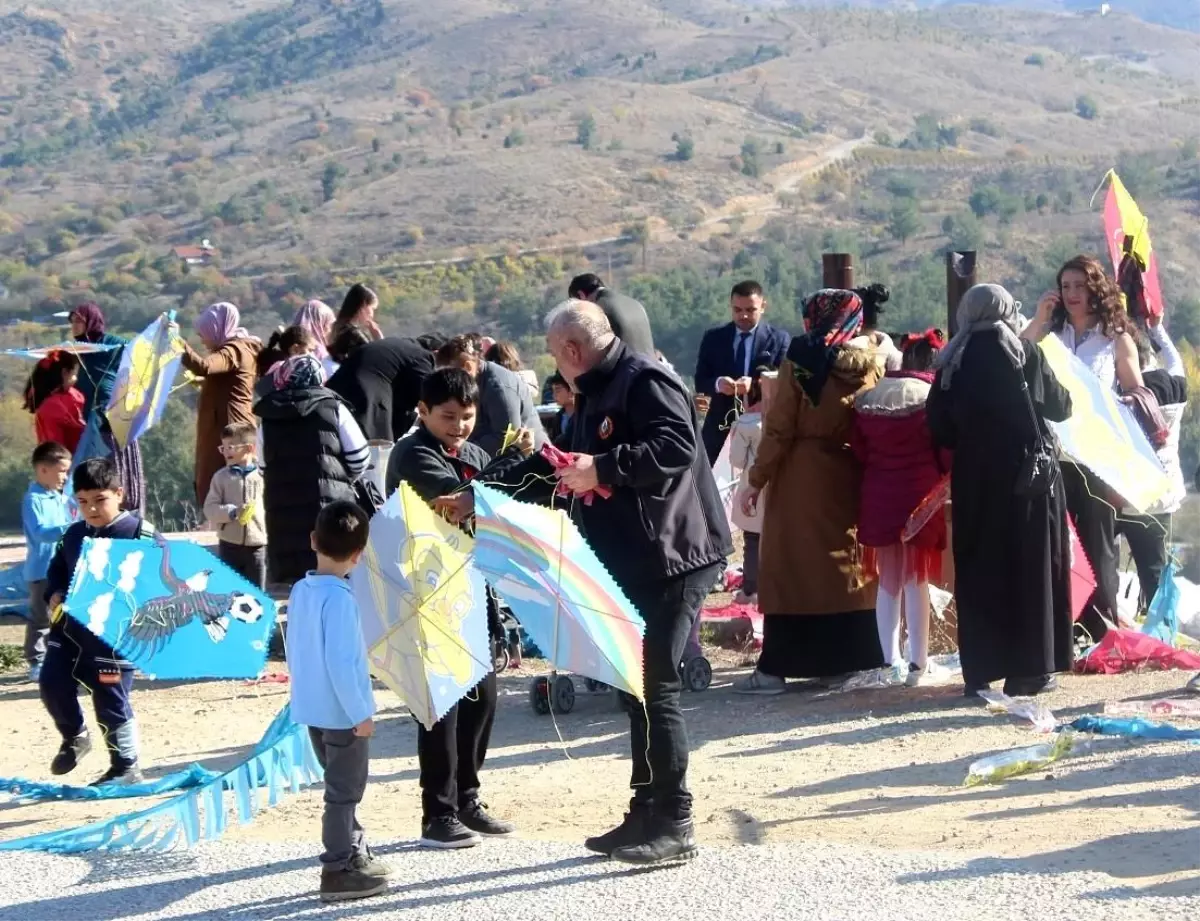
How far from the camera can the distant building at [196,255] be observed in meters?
79.8

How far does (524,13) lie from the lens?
14412 centimetres

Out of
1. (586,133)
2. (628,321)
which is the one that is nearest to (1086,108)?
(586,133)

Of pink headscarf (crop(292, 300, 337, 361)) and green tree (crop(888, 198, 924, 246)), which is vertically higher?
green tree (crop(888, 198, 924, 246))

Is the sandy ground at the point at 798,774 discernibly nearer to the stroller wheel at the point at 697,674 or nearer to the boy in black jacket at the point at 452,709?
the stroller wheel at the point at 697,674

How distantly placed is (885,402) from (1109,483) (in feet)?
3.48

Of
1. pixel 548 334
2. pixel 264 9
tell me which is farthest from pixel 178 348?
pixel 264 9

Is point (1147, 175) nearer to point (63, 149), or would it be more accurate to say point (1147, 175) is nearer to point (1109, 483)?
point (63, 149)

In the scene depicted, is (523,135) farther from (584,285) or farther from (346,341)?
(584,285)

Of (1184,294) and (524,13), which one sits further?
(524,13)

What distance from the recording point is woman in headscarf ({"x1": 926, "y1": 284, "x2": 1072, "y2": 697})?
25.7ft

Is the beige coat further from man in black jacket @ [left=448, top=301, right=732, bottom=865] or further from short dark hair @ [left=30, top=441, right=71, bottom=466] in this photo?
man in black jacket @ [left=448, top=301, right=732, bottom=865]

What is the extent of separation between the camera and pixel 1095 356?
884 cm

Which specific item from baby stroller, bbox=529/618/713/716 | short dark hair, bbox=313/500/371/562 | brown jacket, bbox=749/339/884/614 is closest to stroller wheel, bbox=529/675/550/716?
baby stroller, bbox=529/618/713/716

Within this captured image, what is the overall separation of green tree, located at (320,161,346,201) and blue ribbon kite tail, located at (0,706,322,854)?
290 ft
